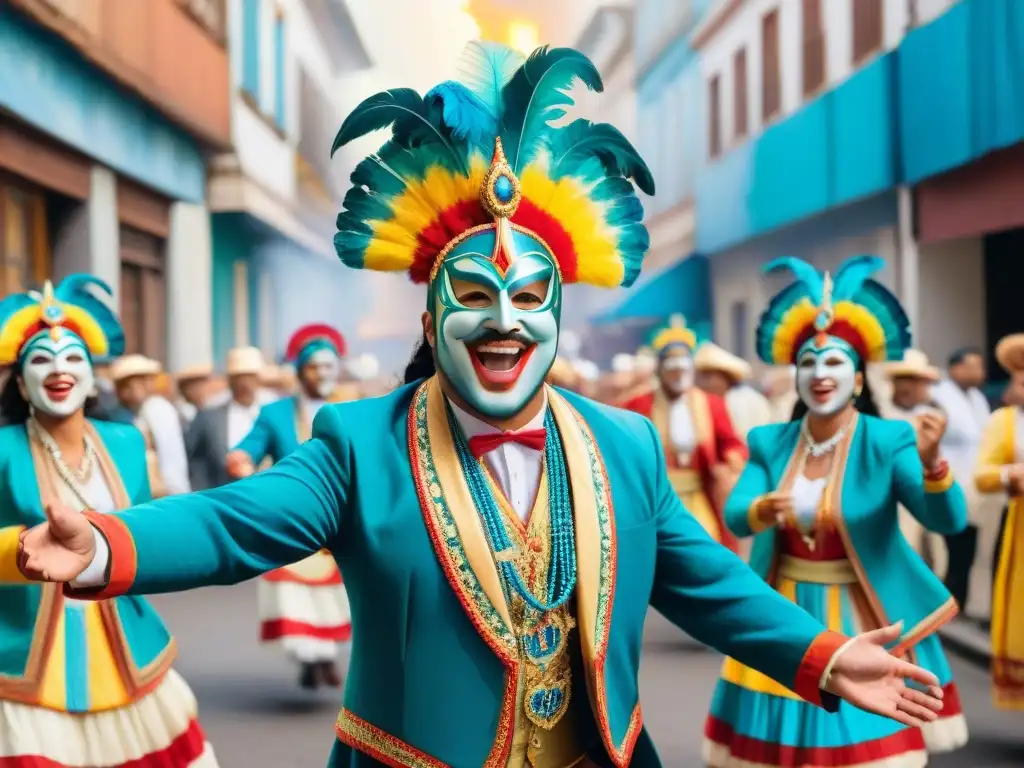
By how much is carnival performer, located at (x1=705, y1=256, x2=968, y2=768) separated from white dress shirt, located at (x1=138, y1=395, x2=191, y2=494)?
6.65 meters

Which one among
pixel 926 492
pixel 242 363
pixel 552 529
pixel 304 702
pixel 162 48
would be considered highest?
pixel 162 48

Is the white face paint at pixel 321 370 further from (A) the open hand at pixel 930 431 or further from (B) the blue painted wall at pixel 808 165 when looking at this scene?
(B) the blue painted wall at pixel 808 165

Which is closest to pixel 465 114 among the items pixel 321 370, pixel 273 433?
pixel 273 433

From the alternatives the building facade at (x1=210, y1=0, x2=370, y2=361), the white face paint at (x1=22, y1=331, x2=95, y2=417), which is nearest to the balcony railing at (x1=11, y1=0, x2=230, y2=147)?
the building facade at (x1=210, y1=0, x2=370, y2=361)

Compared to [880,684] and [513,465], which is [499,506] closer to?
[513,465]

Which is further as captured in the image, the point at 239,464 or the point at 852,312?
the point at 239,464

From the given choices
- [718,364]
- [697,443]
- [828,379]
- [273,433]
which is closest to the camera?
[828,379]

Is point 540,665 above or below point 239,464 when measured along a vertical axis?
below

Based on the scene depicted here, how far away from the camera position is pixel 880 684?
2984mm

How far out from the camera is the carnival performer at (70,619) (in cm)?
510

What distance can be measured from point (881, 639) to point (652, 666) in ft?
20.0

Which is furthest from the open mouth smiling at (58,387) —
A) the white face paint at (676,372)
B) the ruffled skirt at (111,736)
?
the white face paint at (676,372)

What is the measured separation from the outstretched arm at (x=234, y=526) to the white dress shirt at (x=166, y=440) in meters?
Answer: 8.57

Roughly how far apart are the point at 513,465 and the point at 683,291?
21384 mm
